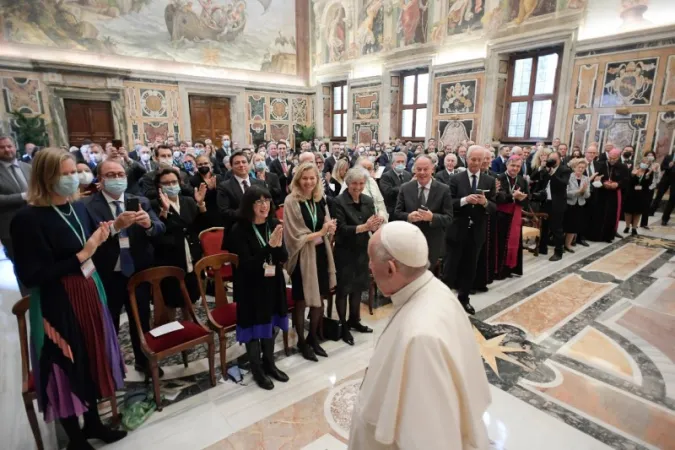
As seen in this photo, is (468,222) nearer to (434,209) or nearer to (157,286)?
(434,209)

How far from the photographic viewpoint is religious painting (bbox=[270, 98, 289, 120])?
57.9ft

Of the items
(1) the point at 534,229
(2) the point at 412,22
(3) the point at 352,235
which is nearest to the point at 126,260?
(3) the point at 352,235

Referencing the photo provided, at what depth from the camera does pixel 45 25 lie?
1198cm

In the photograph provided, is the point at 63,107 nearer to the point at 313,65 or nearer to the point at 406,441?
the point at 313,65

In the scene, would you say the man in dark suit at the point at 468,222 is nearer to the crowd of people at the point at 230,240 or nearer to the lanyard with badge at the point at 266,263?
the crowd of people at the point at 230,240

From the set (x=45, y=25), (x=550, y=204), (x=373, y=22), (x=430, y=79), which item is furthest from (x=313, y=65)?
(x=550, y=204)

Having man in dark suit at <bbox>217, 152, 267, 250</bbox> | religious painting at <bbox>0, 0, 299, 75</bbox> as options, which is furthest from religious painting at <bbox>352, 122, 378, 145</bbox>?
man in dark suit at <bbox>217, 152, 267, 250</bbox>

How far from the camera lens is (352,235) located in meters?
3.54

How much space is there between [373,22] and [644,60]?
31.9 feet

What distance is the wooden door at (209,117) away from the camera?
1570cm

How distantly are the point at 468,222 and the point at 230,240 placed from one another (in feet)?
9.79

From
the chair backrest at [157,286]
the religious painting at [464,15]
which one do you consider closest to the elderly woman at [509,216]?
the chair backrest at [157,286]

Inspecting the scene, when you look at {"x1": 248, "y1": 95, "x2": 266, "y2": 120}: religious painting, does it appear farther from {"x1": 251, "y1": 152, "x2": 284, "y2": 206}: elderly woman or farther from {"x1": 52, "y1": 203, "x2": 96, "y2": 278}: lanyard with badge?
{"x1": 52, "y1": 203, "x2": 96, "y2": 278}: lanyard with badge

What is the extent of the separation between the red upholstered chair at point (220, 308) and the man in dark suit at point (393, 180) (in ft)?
10.6
